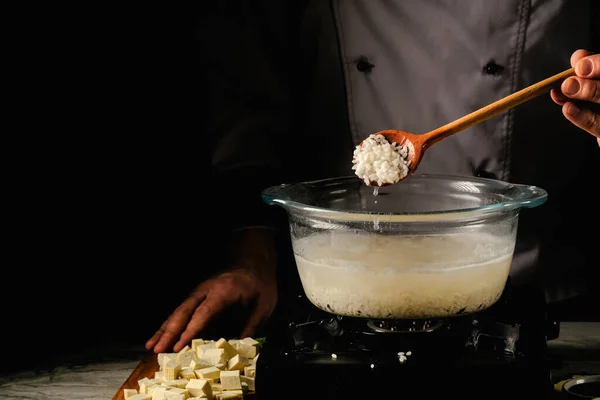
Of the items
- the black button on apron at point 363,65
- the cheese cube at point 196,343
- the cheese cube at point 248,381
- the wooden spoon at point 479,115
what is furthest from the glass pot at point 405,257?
the black button on apron at point 363,65

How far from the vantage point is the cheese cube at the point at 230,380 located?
154cm

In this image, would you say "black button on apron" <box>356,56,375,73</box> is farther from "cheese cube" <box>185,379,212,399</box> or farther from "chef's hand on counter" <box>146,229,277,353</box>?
"cheese cube" <box>185,379,212,399</box>

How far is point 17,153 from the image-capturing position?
2.34 metres

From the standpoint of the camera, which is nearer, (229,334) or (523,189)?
(523,189)

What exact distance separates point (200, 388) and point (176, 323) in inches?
14.5

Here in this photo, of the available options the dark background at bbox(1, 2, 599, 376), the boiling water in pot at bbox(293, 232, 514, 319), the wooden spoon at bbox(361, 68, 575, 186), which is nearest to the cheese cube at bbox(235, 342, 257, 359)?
the boiling water in pot at bbox(293, 232, 514, 319)

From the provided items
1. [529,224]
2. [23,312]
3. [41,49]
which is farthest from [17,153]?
[529,224]

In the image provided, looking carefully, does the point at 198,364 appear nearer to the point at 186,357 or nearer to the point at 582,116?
the point at 186,357

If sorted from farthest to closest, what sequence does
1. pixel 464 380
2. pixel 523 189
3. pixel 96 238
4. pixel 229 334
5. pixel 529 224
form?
pixel 96 238, pixel 529 224, pixel 229 334, pixel 523 189, pixel 464 380

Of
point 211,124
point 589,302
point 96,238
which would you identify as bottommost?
point 589,302

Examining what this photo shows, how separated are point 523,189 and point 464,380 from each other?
393 mm

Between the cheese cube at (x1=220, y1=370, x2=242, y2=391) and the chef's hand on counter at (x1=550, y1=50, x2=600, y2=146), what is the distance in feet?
2.66

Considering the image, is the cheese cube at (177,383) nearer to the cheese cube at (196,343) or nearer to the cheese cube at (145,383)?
the cheese cube at (145,383)

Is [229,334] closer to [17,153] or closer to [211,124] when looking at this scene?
[211,124]
